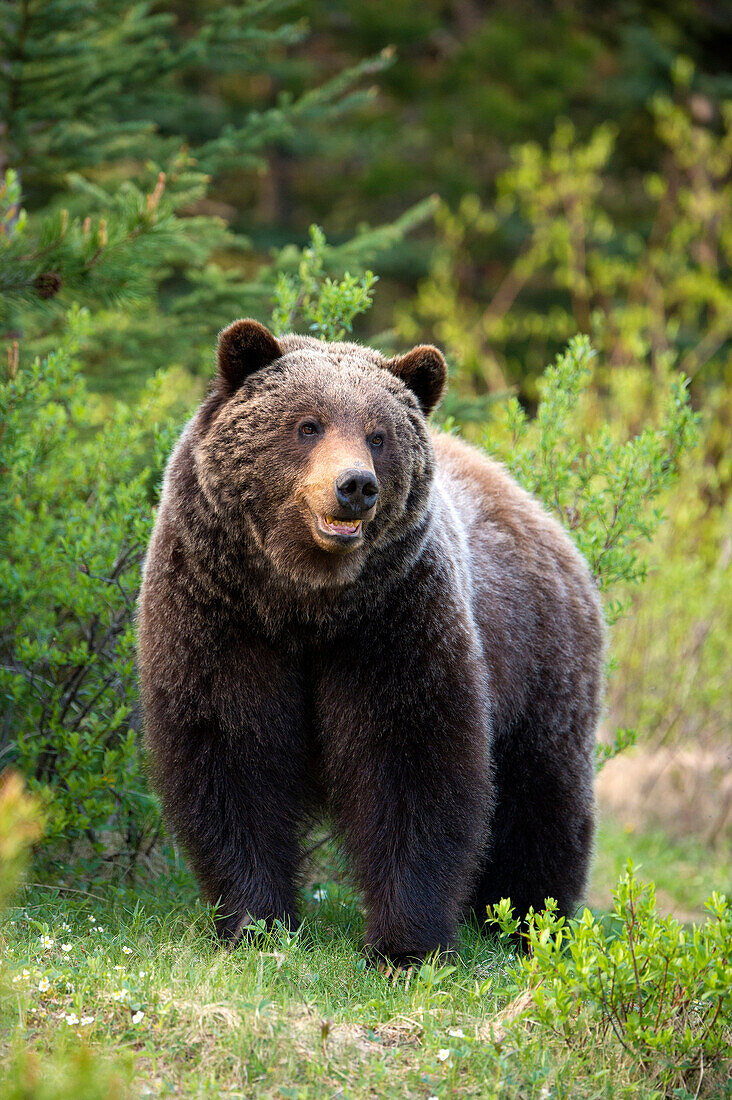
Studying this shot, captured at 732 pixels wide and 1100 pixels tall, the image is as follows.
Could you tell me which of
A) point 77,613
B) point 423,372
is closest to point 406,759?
point 423,372

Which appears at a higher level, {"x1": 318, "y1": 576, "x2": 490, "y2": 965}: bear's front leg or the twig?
{"x1": 318, "y1": 576, "x2": 490, "y2": 965}: bear's front leg

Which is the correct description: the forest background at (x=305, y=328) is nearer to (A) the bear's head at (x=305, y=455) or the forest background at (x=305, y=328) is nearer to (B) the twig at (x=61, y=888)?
(B) the twig at (x=61, y=888)

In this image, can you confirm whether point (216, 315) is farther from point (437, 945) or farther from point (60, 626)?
point (437, 945)

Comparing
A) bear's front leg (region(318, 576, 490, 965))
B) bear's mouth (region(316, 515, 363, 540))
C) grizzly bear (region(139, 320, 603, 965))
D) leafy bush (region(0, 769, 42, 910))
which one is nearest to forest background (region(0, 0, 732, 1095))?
leafy bush (region(0, 769, 42, 910))

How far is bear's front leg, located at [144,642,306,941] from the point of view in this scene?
14.1ft

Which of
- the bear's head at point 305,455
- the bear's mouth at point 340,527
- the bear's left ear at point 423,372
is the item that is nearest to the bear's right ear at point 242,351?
the bear's head at point 305,455

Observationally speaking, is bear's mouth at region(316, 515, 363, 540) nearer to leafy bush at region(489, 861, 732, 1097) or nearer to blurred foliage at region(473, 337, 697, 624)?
leafy bush at region(489, 861, 732, 1097)

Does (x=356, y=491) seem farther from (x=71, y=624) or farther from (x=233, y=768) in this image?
(x=71, y=624)

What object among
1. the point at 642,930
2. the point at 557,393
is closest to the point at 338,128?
the point at 557,393

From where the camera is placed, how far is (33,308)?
5.74 metres

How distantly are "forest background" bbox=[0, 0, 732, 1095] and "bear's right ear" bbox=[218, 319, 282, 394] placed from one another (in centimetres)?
127

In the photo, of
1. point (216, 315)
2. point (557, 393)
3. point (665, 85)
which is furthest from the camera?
point (665, 85)

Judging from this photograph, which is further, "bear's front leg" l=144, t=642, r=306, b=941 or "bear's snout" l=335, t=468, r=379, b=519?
"bear's front leg" l=144, t=642, r=306, b=941

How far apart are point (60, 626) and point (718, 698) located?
6451 millimetres
